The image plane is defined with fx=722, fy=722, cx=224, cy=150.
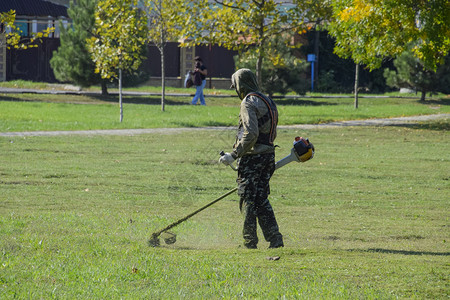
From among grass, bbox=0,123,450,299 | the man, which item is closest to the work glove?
the man

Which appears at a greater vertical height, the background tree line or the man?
the background tree line

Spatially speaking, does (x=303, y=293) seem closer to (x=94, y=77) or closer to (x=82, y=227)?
(x=82, y=227)

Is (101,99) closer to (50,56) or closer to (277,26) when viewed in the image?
(277,26)

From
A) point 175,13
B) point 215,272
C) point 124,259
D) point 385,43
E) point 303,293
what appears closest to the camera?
point 303,293

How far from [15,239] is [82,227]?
39.2 inches

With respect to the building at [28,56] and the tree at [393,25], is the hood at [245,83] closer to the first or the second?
the tree at [393,25]

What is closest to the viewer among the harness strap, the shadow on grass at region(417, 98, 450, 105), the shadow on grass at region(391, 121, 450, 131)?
the harness strap

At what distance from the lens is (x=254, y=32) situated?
69.1 feet

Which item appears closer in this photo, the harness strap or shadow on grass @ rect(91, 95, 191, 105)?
the harness strap

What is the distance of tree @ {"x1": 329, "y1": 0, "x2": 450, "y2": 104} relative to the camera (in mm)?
17672

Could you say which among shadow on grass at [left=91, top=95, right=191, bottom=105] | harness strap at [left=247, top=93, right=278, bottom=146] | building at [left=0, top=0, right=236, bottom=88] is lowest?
shadow on grass at [left=91, top=95, right=191, bottom=105]

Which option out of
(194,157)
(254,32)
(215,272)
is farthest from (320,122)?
(215,272)

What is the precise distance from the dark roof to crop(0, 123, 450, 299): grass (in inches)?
928

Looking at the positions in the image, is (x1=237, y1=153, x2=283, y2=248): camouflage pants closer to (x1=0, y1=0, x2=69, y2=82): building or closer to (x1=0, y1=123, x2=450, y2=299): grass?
(x1=0, y1=123, x2=450, y2=299): grass
